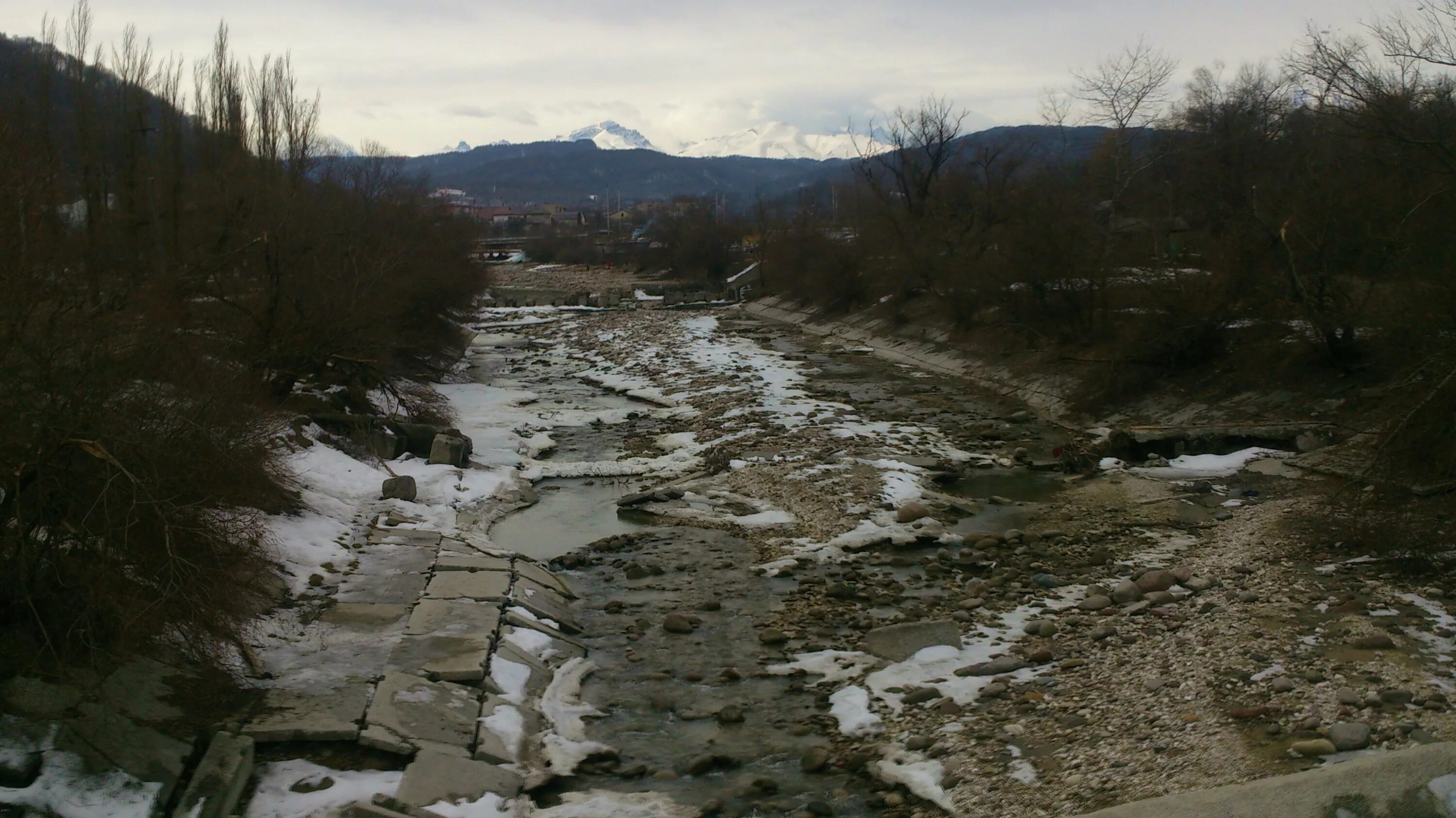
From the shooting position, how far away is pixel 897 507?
16.2 metres

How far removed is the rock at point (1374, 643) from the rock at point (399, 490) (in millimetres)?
11982

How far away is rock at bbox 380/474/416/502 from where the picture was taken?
51.1 ft

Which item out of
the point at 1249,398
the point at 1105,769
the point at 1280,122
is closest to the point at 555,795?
the point at 1105,769

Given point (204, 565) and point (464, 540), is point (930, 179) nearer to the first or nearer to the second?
point (464, 540)

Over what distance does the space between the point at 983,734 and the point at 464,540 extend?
25.9 feet

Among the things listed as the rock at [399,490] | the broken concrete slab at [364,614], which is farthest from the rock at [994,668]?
the rock at [399,490]

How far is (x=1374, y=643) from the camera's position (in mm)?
8648

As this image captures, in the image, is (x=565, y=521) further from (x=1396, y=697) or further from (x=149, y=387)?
(x=1396, y=697)

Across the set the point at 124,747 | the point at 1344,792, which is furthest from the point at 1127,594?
the point at 124,747

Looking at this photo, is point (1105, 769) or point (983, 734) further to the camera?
point (983, 734)

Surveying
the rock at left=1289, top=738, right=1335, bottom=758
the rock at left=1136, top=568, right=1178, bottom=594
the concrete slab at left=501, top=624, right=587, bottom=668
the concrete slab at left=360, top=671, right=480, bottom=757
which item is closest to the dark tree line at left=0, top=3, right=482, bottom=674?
the concrete slab at left=360, top=671, right=480, bottom=757

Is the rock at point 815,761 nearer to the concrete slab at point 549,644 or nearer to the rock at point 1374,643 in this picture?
the concrete slab at point 549,644

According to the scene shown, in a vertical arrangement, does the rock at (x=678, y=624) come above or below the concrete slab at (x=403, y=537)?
below

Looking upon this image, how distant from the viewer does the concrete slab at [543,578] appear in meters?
12.8
